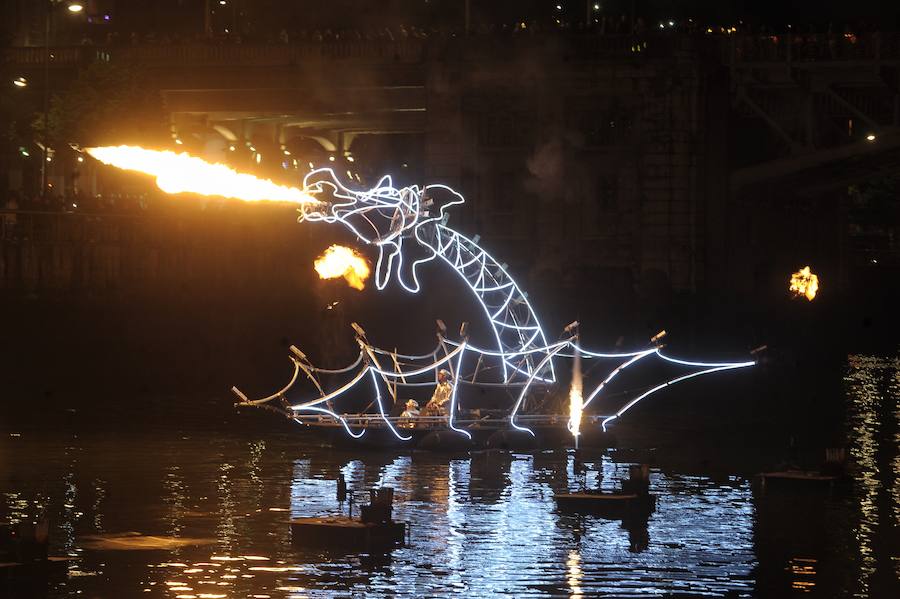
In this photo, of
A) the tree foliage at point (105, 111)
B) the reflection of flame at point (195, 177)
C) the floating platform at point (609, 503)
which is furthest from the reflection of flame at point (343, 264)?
the floating platform at point (609, 503)

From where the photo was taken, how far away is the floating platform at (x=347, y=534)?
99.6 ft

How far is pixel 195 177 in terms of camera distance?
47312 millimetres

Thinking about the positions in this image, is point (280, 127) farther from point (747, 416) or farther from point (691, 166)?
point (747, 416)

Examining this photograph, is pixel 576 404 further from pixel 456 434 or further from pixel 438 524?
pixel 438 524

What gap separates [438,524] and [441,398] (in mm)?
9769

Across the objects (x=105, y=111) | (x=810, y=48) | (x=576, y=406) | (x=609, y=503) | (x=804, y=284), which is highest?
(x=810, y=48)

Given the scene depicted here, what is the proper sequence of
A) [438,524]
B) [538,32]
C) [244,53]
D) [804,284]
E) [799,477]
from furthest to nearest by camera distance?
1. [804,284]
2. [244,53]
3. [538,32]
4. [799,477]
5. [438,524]

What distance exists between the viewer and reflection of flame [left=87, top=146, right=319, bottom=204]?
4522cm

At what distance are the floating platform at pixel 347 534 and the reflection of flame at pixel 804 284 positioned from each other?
67039mm

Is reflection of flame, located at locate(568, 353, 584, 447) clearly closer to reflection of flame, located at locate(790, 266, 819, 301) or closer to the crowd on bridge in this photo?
the crowd on bridge

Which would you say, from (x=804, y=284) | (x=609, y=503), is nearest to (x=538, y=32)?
(x=804, y=284)

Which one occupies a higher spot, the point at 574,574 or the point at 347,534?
the point at 347,534

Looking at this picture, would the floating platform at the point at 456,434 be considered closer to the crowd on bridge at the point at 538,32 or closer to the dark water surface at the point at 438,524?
the dark water surface at the point at 438,524

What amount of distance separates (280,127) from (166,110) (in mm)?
20785
